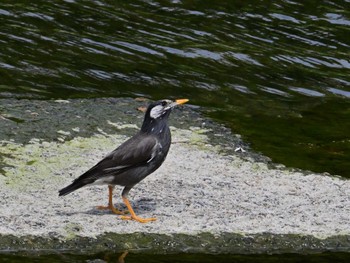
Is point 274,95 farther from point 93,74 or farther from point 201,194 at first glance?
point 201,194

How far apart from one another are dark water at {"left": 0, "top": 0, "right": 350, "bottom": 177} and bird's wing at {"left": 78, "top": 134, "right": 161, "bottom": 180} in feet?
9.31

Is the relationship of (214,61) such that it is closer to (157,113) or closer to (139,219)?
(157,113)

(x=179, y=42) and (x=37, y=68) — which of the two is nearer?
(x=37, y=68)

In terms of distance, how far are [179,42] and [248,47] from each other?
4.35 feet

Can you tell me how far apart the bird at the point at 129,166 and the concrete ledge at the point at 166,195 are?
0.26 meters

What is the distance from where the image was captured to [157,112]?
39.8ft

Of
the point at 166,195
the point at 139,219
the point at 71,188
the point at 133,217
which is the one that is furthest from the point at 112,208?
Answer: the point at 166,195

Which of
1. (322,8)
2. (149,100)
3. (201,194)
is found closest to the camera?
(201,194)

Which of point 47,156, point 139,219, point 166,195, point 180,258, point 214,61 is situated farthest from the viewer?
point 214,61

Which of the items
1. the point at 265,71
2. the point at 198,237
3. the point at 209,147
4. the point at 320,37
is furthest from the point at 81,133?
the point at 320,37

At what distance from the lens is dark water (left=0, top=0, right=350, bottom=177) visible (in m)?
16.2

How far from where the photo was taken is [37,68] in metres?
18.8

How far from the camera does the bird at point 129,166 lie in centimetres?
1152

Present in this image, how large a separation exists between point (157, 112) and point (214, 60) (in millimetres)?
8232
